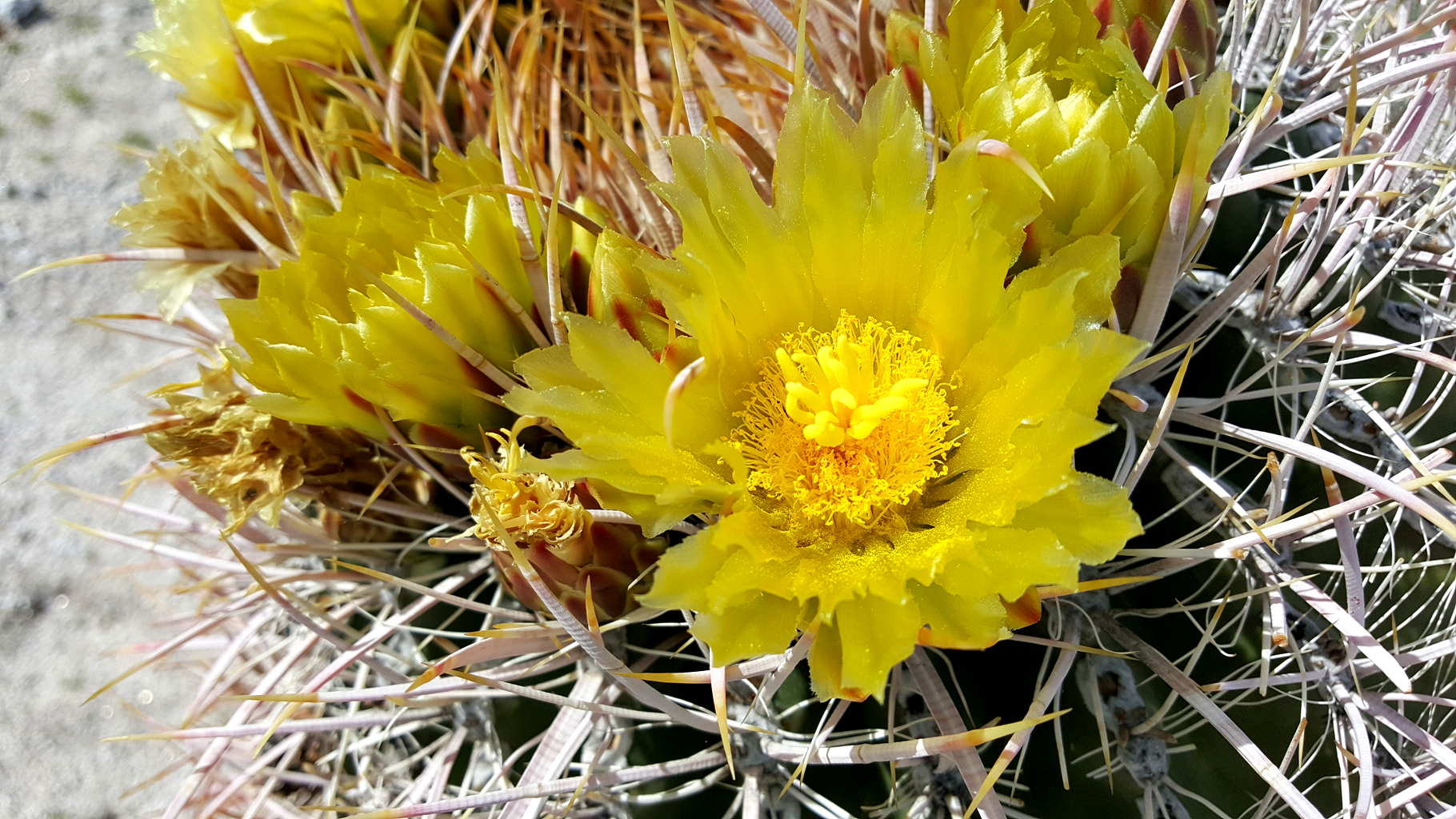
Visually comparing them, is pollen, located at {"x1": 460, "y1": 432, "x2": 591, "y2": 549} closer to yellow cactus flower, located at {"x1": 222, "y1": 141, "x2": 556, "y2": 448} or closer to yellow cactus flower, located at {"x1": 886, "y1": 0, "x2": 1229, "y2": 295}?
yellow cactus flower, located at {"x1": 222, "y1": 141, "x2": 556, "y2": 448}

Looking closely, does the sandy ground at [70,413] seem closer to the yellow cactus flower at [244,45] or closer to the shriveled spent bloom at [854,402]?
the yellow cactus flower at [244,45]

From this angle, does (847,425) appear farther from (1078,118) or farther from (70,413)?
(70,413)

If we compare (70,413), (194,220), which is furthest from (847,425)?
(70,413)

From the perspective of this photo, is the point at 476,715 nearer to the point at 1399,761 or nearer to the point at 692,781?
the point at 692,781

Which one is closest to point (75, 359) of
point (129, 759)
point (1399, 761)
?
point (129, 759)

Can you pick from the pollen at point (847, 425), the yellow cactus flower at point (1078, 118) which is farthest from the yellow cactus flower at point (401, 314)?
the yellow cactus flower at point (1078, 118)

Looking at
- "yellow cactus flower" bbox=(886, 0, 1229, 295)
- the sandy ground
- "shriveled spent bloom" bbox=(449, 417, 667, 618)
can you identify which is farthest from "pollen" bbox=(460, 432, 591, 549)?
the sandy ground
